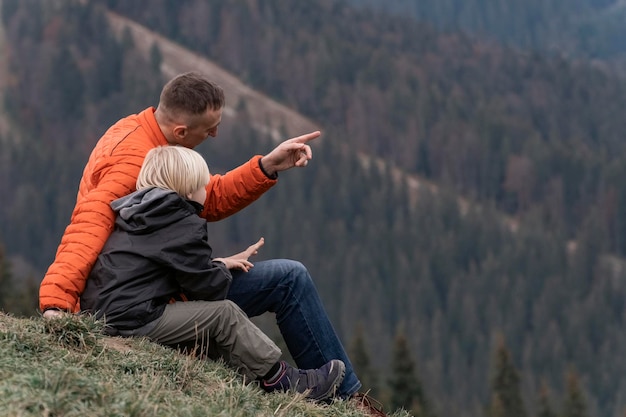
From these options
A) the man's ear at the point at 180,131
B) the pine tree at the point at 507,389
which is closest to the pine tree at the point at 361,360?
the pine tree at the point at 507,389

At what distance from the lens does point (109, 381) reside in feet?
18.4

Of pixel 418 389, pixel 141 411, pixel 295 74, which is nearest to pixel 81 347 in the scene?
pixel 141 411

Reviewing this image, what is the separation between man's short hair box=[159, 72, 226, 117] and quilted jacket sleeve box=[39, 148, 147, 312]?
354 mm

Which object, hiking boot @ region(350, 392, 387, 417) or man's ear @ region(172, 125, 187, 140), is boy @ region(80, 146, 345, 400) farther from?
hiking boot @ region(350, 392, 387, 417)

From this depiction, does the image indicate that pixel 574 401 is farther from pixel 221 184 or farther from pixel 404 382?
pixel 221 184

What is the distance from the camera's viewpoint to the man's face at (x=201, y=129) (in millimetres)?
7008

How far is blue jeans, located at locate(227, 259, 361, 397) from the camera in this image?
281 inches

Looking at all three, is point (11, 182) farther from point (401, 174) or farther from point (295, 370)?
point (295, 370)

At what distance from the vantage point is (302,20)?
172875 millimetres

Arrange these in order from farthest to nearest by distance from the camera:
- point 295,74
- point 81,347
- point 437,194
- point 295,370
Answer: point 295,74, point 437,194, point 295,370, point 81,347

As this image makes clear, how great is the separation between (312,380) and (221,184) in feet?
5.04

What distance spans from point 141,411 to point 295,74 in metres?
157

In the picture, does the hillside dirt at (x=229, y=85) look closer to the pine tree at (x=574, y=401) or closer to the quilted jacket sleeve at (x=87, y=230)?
the pine tree at (x=574, y=401)

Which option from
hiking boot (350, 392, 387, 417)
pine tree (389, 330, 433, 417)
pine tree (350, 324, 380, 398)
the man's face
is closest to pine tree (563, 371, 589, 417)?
pine tree (389, 330, 433, 417)
